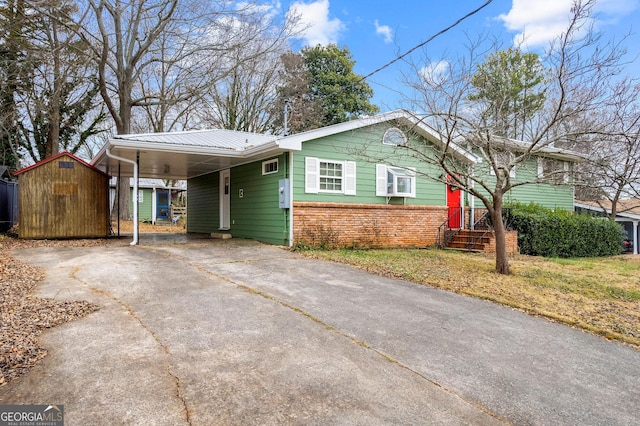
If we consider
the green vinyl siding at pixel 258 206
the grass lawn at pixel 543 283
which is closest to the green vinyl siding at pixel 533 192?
the grass lawn at pixel 543 283

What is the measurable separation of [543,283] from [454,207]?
684cm

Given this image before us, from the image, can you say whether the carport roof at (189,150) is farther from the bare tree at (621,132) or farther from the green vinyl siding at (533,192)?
the green vinyl siding at (533,192)

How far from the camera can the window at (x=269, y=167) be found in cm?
1081

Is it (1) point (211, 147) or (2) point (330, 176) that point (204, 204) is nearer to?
(1) point (211, 147)

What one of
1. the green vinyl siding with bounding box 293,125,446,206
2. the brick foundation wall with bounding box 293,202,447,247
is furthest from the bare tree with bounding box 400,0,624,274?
the brick foundation wall with bounding box 293,202,447,247

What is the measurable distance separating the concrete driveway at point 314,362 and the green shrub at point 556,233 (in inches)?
321

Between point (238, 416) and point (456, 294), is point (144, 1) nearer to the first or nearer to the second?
point (456, 294)

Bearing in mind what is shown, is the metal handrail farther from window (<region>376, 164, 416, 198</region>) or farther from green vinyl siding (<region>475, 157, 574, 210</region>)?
green vinyl siding (<region>475, 157, 574, 210</region>)

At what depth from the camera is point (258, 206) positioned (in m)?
11.6

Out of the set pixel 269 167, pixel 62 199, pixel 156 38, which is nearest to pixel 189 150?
pixel 269 167

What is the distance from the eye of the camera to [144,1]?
54.2ft

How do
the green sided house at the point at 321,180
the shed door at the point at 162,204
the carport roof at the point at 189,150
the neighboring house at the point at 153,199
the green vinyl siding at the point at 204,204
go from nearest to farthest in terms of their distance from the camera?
1. the carport roof at the point at 189,150
2. the green sided house at the point at 321,180
3. the green vinyl siding at the point at 204,204
4. the neighboring house at the point at 153,199
5. the shed door at the point at 162,204

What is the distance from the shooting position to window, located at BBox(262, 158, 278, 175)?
10811 mm

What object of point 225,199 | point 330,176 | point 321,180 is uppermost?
point 330,176
